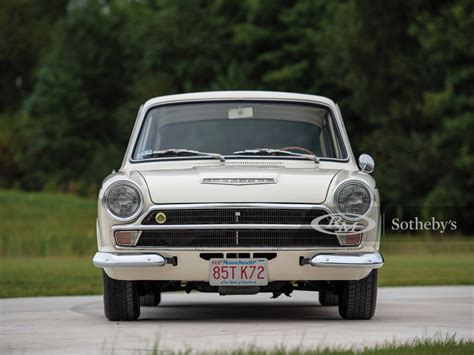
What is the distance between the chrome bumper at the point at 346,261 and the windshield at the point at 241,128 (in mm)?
1476

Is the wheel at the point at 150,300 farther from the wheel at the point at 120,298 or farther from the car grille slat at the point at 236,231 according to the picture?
the car grille slat at the point at 236,231

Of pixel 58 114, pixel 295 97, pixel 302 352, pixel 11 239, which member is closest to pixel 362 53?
pixel 11 239

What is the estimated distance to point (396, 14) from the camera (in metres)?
43.6

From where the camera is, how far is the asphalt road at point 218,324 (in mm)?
7172

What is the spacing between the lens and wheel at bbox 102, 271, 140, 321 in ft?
29.0

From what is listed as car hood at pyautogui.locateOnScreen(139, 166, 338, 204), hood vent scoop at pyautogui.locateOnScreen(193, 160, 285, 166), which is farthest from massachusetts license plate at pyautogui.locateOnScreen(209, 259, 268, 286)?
hood vent scoop at pyautogui.locateOnScreen(193, 160, 285, 166)

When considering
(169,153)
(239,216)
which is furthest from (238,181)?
(169,153)

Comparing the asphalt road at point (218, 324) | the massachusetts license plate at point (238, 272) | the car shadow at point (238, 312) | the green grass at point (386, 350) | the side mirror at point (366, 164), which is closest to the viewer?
the green grass at point (386, 350)

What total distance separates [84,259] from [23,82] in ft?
193

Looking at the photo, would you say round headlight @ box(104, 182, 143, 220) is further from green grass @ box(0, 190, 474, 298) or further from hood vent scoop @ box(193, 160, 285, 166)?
green grass @ box(0, 190, 474, 298)

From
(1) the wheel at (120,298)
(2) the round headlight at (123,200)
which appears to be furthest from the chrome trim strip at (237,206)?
(1) the wheel at (120,298)

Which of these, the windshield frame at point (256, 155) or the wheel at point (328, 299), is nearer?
the windshield frame at point (256, 155)

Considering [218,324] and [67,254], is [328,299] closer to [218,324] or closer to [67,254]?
[218,324]

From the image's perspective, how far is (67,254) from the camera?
25.3 meters
